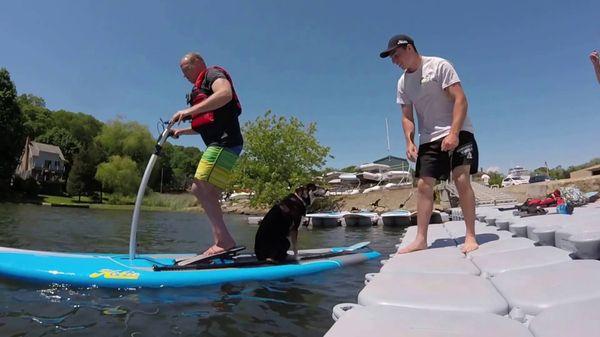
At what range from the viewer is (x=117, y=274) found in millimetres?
4254

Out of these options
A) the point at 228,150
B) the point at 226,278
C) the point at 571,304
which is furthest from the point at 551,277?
the point at 228,150

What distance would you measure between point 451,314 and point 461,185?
2485 mm

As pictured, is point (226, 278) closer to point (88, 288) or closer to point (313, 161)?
point (88, 288)

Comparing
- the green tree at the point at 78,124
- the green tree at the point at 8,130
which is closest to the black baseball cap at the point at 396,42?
the green tree at the point at 8,130

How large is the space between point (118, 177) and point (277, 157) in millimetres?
27229

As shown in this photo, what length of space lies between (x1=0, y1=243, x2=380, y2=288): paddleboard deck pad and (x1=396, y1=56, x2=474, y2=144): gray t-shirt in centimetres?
242

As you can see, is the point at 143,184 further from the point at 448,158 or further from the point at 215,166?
the point at 448,158

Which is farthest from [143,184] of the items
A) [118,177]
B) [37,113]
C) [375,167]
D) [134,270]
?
[37,113]

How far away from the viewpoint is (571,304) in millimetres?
1328

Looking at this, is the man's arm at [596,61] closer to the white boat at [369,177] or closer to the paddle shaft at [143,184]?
the paddle shaft at [143,184]

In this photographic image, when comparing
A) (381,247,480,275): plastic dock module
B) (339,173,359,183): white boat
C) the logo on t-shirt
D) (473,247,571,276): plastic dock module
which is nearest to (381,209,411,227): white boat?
the logo on t-shirt

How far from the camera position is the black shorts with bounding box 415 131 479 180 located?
3.60m

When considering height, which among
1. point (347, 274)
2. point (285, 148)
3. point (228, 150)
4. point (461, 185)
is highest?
point (285, 148)

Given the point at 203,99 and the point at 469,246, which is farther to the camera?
the point at 203,99
